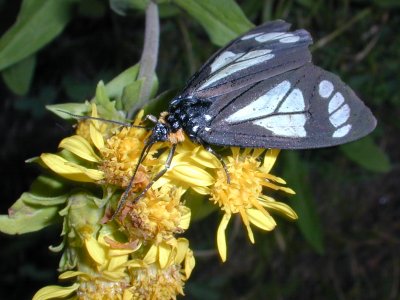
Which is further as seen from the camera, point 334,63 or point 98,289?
point 334,63

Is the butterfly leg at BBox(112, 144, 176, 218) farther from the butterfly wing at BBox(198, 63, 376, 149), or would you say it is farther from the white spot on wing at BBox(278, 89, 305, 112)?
the white spot on wing at BBox(278, 89, 305, 112)

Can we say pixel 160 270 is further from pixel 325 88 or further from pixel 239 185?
pixel 325 88

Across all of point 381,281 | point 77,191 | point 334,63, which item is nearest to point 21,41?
point 77,191

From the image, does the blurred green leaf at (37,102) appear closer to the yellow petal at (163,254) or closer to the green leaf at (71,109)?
the green leaf at (71,109)

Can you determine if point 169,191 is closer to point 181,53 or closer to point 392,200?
point 181,53

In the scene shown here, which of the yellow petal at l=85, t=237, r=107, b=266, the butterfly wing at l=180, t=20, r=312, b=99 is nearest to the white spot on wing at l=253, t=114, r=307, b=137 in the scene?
the butterfly wing at l=180, t=20, r=312, b=99

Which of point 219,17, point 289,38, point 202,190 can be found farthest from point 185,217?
point 219,17
